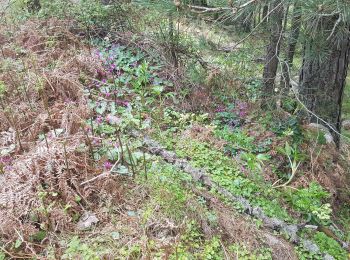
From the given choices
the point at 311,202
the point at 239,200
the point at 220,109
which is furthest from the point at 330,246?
the point at 220,109

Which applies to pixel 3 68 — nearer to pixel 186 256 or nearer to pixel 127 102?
pixel 127 102

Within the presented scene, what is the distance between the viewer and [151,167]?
307 centimetres

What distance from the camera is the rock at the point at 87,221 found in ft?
8.27

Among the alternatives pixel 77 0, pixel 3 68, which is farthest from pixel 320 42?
pixel 77 0

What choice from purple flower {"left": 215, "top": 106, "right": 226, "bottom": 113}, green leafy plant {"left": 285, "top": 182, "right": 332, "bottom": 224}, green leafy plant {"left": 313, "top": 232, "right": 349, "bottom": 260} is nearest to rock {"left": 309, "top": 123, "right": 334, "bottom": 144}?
green leafy plant {"left": 285, "top": 182, "right": 332, "bottom": 224}

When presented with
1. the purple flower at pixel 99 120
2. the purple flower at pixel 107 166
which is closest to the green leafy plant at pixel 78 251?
the purple flower at pixel 107 166

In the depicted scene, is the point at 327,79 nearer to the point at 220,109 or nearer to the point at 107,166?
the point at 220,109

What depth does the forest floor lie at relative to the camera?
2.47m

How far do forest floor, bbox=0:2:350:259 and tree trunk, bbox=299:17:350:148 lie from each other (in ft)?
1.27

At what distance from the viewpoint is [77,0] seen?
6.29 metres

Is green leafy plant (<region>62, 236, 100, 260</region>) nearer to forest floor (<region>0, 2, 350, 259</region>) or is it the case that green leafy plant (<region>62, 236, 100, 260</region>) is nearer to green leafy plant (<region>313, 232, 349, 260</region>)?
forest floor (<region>0, 2, 350, 259</region>)

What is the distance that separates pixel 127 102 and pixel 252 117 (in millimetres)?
1534

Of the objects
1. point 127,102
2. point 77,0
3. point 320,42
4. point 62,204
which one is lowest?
point 62,204

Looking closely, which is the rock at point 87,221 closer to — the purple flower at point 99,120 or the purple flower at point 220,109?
the purple flower at point 99,120
